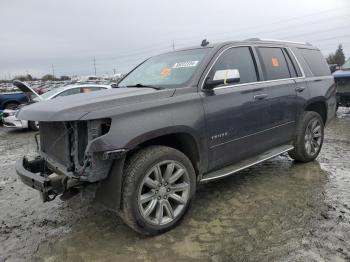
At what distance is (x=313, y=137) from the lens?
5.69m

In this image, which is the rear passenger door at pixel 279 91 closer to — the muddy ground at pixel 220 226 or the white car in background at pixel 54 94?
the muddy ground at pixel 220 226

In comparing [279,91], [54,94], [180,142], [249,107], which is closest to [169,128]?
[180,142]

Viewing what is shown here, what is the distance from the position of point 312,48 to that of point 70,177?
192 inches

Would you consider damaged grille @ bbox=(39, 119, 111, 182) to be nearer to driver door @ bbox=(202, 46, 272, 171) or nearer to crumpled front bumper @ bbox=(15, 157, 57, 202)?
crumpled front bumper @ bbox=(15, 157, 57, 202)

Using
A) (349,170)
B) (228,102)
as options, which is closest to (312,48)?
(349,170)

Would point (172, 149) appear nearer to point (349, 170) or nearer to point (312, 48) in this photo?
point (349, 170)

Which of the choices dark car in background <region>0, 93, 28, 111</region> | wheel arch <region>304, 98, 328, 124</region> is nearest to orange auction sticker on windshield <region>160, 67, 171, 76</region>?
wheel arch <region>304, 98, 328, 124</region>

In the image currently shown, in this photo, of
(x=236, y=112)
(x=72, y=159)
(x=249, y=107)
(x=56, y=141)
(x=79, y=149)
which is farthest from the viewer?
(x=249, y=107)

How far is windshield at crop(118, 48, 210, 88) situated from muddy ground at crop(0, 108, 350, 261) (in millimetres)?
1597

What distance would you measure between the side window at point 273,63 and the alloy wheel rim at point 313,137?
1.04 m

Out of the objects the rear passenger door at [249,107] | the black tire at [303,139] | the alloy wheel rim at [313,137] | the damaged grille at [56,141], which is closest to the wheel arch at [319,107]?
the black tire at [303,139]

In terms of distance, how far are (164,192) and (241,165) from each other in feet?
4.14

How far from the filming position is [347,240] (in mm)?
3186

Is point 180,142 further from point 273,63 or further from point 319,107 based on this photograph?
point 319,107
